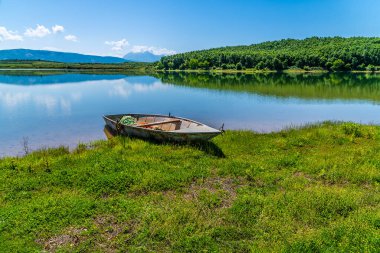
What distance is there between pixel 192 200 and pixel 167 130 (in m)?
10.0

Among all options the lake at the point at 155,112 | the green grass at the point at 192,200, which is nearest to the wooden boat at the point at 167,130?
the green grass at the point at 192,200

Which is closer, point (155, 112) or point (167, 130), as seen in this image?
point (167, 130)

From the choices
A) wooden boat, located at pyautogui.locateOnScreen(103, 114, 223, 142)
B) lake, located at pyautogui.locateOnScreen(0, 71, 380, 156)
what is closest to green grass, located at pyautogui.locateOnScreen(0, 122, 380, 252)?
wooden boat, located at pyautogui.locateOnScreen(103, 114, 223, 142)

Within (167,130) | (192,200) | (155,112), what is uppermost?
(167,130)

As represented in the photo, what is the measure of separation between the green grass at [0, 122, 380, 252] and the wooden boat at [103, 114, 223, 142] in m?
0.67

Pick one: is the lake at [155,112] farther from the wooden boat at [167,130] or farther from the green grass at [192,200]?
the green grass at [192,200]

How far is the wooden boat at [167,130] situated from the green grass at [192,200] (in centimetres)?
67

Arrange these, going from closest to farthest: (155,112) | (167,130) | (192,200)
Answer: (192,200)
(167,130)
(155,112)

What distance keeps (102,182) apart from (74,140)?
1115 cm

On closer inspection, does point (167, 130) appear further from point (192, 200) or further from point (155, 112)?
point (155, 112)

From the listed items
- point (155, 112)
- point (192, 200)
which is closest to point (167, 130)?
point (192, 200)

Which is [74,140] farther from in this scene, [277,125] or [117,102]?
[117,102]

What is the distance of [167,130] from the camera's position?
19266 mm

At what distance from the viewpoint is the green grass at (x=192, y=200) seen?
734 cm
